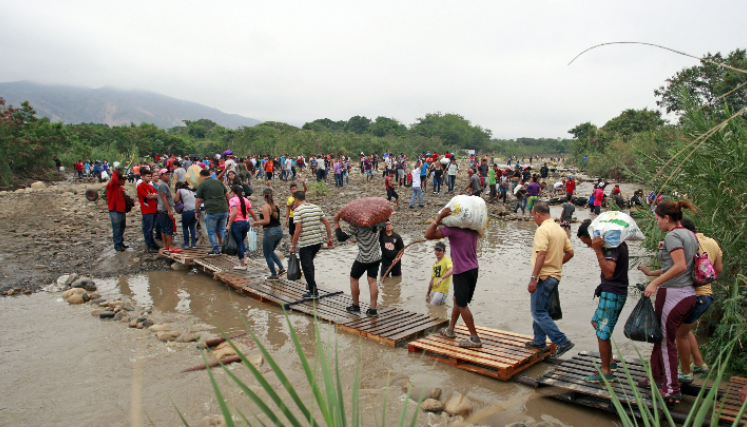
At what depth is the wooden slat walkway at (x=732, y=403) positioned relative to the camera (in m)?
3.67

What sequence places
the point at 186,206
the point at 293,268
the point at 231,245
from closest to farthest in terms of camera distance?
the point at 293,268 < the point at 231,245 < the point at 186,206

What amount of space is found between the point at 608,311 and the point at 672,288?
1.83 feet

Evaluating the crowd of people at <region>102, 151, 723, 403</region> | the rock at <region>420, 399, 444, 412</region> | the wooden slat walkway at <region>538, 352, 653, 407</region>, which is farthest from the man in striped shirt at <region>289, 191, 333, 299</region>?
the wooden slat walkway at <region>538, 352, 653, 407</region>

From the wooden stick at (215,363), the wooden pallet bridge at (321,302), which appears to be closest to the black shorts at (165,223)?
the wooden pallet bridge at (321,302)

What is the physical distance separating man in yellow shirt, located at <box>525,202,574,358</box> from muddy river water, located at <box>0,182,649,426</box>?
535 mm

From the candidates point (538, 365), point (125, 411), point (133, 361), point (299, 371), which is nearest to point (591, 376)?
point (538, 365)

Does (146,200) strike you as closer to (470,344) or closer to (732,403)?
(470,344)

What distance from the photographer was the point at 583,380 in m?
4.40

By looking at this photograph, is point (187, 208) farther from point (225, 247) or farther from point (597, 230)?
point (597, 230)

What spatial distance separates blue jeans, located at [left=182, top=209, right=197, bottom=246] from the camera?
9914 millimetres

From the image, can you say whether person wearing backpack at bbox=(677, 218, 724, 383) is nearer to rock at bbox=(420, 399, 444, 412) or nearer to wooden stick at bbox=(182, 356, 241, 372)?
rock at bbox=(420, 399, 444, 412)

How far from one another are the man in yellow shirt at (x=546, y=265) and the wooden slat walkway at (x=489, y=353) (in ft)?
1.15

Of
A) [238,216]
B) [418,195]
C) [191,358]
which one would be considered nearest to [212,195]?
[238,216]

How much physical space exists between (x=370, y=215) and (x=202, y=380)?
271cm
